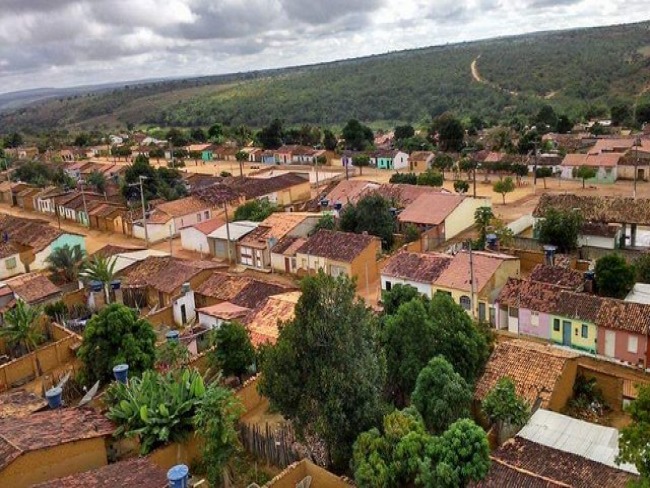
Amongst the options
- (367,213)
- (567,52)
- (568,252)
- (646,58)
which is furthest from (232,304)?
(567,52)

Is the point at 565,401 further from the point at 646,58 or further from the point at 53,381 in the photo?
the point at 646,58

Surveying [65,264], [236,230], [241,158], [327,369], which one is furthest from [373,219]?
[241,158]

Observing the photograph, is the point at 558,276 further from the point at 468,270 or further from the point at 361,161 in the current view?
the point at 361,161

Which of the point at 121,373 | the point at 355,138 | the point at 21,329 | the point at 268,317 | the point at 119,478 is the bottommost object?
the point at 268,317

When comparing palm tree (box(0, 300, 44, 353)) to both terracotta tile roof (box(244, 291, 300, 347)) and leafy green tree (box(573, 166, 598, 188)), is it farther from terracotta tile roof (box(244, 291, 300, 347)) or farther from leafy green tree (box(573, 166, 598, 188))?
leafy green tree (box(573, 166, 598, 188))

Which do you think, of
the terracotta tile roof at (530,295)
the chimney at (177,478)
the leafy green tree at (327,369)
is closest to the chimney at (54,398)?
the leafy green tree at (327,369)

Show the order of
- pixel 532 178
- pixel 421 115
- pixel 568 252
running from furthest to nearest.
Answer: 1. pixel 421 115
2. pixel 532 178
3. pixel 568 252
